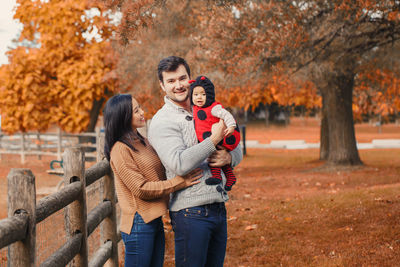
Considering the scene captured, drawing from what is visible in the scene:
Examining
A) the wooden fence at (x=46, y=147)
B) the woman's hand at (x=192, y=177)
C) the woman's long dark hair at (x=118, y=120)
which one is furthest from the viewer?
the wooden fence at (x=46, y=147)

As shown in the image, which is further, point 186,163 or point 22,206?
point 186,163

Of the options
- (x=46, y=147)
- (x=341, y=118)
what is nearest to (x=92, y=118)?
(x=46, y=147)

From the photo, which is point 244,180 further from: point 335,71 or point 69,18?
point 69,18

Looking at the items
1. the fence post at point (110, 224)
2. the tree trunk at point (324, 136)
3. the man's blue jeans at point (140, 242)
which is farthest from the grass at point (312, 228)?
the tree trunk at point (324, 136)

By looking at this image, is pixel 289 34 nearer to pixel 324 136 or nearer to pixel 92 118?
pixel 324 136

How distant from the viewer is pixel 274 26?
1016 cm

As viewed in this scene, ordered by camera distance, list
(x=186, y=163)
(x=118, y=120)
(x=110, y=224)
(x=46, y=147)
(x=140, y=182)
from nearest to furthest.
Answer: (x=186, y=163) → (x=140, y=182) → (x=118, y=120) → (x=110, y=224) → (x=46, y=147)

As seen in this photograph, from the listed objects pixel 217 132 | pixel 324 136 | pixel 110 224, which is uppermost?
pixel 217 132

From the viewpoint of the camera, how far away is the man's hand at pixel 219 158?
305cm

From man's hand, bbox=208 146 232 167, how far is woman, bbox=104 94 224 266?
388 millimetres

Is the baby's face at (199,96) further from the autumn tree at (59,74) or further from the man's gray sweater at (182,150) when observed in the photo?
the autumn tree at (59,74)

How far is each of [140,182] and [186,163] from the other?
0.41 meters

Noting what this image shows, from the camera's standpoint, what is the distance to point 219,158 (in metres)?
3.07

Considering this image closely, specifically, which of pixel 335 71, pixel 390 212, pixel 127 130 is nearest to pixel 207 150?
pixel 127 130
